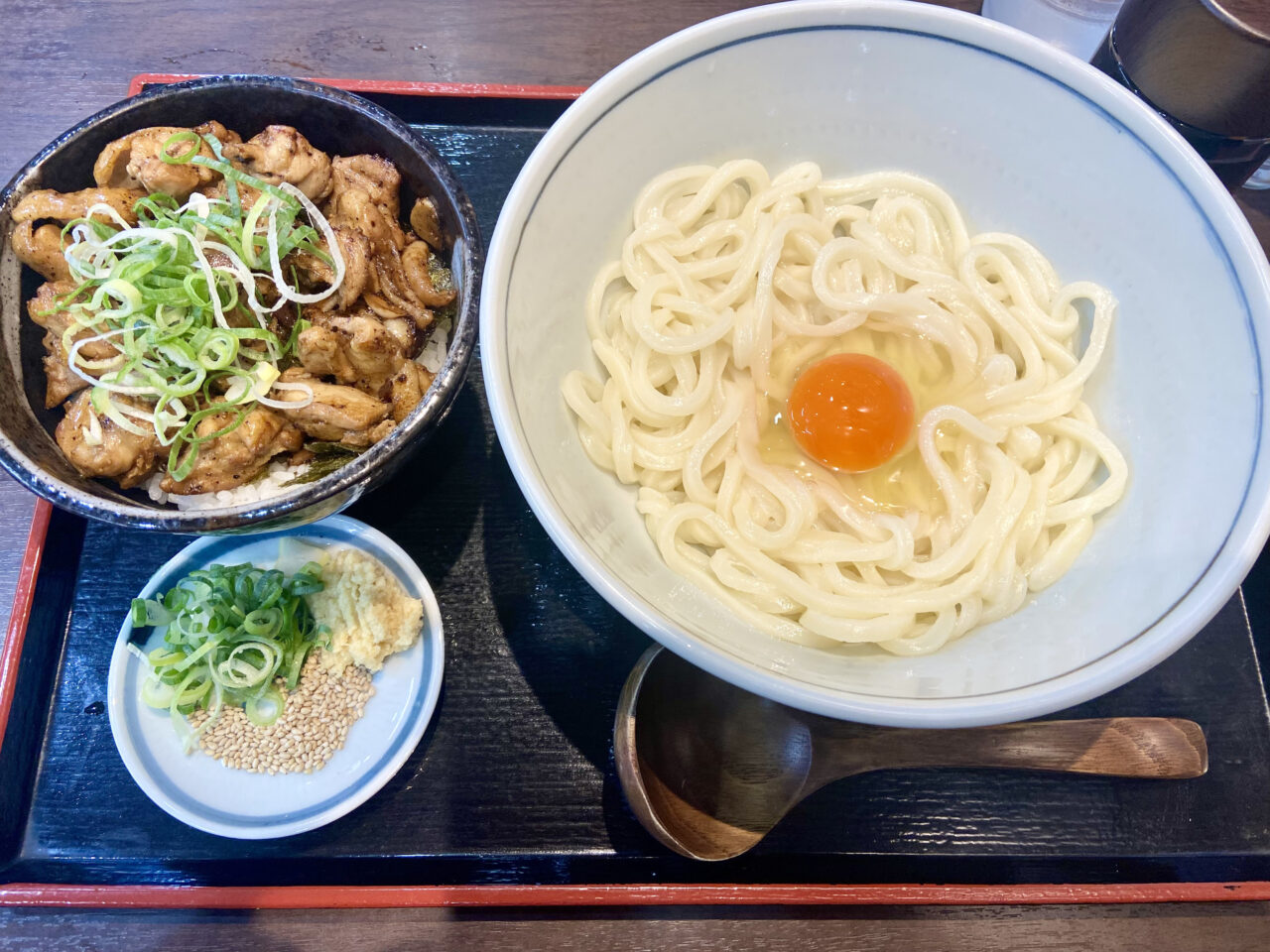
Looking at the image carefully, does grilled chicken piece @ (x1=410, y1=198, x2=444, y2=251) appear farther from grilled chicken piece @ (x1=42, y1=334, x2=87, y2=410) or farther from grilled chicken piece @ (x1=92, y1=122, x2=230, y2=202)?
grilled chicken piece @ (x1=42, y1=334, x2=87, y2=410)

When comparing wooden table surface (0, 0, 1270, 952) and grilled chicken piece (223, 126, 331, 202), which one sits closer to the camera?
grilled chicken piece (223, 126, 331, 202)

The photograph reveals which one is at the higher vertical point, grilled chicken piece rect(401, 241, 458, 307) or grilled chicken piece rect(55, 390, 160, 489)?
grilled chicken piece rect(401, 241, 458, 307)

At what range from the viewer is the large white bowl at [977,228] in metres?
1.42

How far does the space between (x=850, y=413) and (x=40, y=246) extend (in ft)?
6.40

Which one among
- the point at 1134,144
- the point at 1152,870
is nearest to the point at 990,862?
the point at 1152,870

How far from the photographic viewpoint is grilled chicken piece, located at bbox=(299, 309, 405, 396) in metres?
1.74

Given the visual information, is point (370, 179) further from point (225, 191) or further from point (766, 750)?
point (766, 750)

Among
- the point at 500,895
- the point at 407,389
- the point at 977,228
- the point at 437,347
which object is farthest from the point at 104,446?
the point at 977,228

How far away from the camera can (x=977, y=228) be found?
6.67 feet

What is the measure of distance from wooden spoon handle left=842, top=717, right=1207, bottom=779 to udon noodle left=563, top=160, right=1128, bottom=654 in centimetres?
32

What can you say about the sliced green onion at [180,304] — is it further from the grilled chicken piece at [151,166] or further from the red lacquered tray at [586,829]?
the red lacquered tray at [586,829]

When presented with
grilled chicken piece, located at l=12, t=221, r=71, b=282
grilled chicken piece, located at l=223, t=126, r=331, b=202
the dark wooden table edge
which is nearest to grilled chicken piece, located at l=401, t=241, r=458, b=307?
grilled chicken piece, located at l=223, t=126, r=331, b=202

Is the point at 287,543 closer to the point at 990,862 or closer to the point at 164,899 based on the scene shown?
the point at 164,899

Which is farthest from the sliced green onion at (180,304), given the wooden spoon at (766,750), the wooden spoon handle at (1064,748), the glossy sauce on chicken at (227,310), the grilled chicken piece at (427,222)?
the wooden spoon handle at (1064,748)
